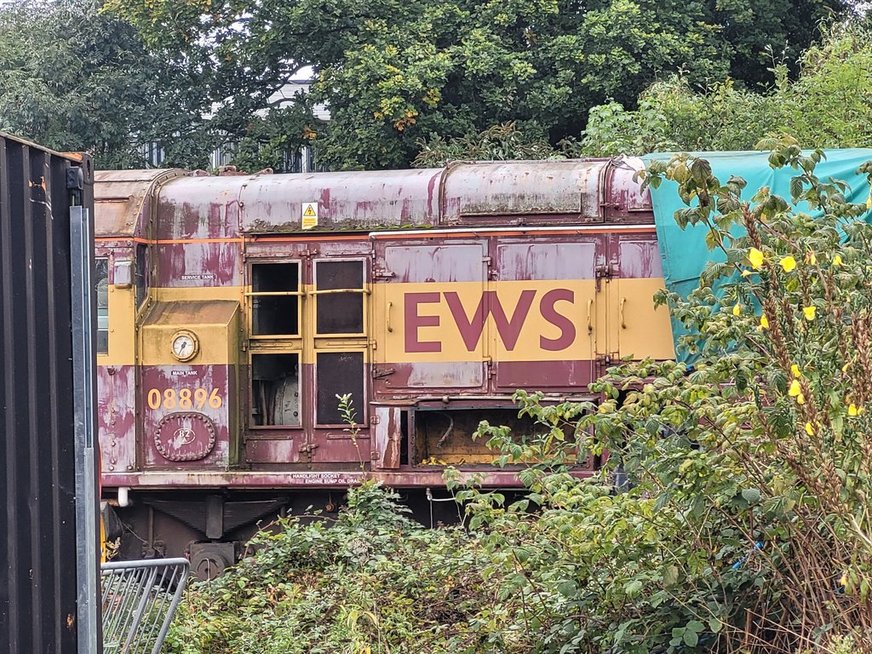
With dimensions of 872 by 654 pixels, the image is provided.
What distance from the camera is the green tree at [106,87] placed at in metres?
20.5

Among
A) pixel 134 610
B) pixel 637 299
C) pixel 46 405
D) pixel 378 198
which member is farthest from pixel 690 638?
pixel 378 198

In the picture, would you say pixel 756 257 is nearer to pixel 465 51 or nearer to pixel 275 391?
pixel 275 391

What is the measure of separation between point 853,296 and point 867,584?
1.11 m

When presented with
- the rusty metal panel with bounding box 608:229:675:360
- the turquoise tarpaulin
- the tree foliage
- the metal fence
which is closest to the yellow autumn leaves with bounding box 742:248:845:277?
the metal fence

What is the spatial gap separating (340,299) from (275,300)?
698 mm

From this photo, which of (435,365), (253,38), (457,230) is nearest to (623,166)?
(457,230)

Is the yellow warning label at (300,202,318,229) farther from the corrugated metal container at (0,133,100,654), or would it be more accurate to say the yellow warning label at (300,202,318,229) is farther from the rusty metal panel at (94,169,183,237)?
the corrugated metal container at (0,133,100,654)

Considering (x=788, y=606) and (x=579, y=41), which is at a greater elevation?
(x=579, y=41)

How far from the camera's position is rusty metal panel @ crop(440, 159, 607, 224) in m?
9.62

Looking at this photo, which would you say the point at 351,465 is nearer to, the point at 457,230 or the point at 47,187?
the point at 457,230

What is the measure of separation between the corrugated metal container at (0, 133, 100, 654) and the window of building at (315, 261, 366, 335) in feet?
16.3

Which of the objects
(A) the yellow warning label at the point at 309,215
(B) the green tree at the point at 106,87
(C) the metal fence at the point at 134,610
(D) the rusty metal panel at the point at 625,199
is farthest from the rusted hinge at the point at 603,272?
(B) the green tree at the point at 106,87

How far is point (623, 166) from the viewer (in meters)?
9.77

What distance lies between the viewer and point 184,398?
388 inches
